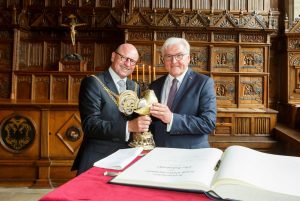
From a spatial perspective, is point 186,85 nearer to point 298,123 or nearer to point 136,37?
point 298,123

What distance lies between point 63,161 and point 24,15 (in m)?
4.28

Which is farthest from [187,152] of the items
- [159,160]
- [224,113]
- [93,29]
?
[93,29]

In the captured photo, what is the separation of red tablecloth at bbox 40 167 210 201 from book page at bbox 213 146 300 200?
100mm

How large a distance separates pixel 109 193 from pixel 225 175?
1.08 feet

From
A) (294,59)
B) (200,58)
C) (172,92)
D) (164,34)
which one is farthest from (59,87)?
(294,59)

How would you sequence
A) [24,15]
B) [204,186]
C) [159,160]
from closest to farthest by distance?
[204,186], [159,160], [24,15]

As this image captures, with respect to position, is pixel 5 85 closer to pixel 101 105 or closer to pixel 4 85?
pixel 4 85

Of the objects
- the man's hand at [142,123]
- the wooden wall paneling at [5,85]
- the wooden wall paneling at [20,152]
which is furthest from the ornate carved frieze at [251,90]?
the man's hand at [142,123]

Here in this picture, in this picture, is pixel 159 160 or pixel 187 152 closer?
pixel 159 160

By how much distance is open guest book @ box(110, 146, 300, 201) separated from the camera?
32.0 inches

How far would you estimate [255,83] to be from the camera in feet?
21.1

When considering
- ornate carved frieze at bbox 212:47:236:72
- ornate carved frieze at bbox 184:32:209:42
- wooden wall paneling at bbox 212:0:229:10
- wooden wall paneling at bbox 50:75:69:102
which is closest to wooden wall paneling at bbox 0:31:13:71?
wooden wall paneling at bbox 50:75:69:102

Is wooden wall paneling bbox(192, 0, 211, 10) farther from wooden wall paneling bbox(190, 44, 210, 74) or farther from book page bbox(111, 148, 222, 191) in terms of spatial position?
book page bbox(111, 148, 222, 191)

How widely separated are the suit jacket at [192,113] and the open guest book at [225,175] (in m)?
0.67
